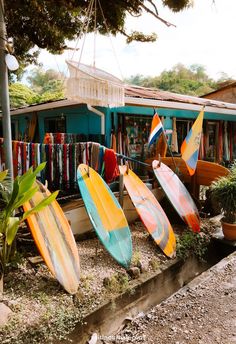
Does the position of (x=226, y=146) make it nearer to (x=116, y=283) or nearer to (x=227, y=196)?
(x=227, y=196)

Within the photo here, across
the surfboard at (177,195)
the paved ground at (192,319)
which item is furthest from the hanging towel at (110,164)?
the paved ground at (192,319)

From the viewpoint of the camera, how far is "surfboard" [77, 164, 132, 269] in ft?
13.9

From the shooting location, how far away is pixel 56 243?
3.88 meters

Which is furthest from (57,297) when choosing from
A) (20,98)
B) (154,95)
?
(20,98)

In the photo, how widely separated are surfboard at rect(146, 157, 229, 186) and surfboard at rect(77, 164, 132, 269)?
2382 mm

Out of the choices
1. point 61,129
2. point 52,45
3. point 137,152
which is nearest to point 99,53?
point 137,152

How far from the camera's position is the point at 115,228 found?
458 centimetres

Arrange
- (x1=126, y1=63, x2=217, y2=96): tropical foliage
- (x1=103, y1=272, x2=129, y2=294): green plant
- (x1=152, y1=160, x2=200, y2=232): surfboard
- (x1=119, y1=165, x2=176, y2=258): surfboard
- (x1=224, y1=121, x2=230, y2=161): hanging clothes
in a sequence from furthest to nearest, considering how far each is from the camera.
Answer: (x1=126, y1=63, x2=217, y2=96): tropical foliage, (x1=224, y1=121, x2=230, y2=161): hanging clothes, (x1=152, y1=160, x2=200, y2=232): surfboard, (x1=119, y1=165, x2=176, y2=258): surfboard, (x1=103, y1=272, x2=129, y2=294): green plant

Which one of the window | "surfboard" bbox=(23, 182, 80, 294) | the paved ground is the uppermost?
the window

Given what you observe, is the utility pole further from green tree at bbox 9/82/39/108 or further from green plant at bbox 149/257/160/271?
green tree at bbox 9/82/39/108

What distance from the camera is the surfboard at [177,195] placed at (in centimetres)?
570

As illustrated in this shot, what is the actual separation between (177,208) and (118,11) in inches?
264

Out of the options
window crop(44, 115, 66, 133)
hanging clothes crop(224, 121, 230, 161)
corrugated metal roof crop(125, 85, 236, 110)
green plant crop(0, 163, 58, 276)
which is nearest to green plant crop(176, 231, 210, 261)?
green plant crop(0, 163, 58, 276)

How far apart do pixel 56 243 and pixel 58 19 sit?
327 inches
